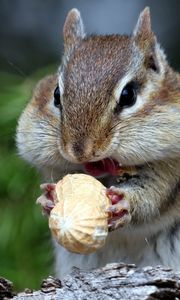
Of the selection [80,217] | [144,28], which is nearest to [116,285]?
[80,217]

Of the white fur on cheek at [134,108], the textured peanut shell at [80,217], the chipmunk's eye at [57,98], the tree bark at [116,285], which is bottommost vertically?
the tree bark at [116,285]

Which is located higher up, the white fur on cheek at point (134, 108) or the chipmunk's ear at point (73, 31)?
the chipmunk's ear at point (73, 31)

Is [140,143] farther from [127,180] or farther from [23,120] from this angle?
[23,120]

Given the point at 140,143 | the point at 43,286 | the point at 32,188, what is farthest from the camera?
the point at 32,188

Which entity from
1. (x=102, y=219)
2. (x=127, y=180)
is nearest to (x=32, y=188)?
(x=127, y=180)

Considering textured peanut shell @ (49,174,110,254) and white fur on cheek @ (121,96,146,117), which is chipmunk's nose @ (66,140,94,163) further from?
white fur on cheek @ (121,96,146,117)

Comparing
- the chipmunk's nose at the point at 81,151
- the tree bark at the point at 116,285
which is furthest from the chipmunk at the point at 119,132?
the tree bark at the point at 116,285

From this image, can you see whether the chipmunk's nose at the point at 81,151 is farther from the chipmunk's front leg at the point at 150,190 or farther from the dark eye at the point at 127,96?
the chipmunk's front leg at the point at 150,190

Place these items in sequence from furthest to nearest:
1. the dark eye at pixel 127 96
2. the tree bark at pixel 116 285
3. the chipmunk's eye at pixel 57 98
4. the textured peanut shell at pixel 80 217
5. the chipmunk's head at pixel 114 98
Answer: the chipmunk's eye at pixel 57 98 < the dark eye at pixel 127 96 < the chipmunk's head at pixel 114 98 < the textured peanut shell at pixel 80 217 < the tree bark at pixel 116 285
